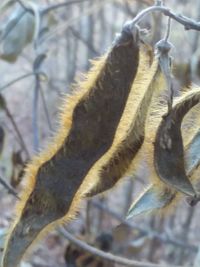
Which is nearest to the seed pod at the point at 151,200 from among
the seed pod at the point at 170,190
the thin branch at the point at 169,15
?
the seed pod at the point at 170,190

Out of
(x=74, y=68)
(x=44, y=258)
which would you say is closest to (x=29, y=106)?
(x=74, y=68)

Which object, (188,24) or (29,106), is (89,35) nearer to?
(29,106)

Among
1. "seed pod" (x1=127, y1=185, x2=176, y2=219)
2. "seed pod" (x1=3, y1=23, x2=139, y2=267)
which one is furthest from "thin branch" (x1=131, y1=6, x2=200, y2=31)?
"seed pod" (x1=127, y1=185, x2=176, y2=219)

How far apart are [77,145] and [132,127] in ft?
0.17

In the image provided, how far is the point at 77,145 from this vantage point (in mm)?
613

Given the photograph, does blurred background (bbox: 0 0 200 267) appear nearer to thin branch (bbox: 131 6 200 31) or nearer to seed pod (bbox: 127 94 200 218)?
seed pod (bbox: 127 94 200 218)

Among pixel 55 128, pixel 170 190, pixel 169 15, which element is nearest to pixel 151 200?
pixel 170 190

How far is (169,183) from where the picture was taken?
2.11ft

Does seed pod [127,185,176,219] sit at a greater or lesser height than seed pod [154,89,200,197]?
lesser

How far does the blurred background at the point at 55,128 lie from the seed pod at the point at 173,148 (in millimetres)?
60

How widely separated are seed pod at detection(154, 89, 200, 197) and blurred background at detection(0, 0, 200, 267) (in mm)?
60

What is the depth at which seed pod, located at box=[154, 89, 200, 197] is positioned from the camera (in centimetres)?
63

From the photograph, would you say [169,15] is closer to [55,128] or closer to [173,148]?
[173,148]

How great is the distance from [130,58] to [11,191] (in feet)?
1.35
